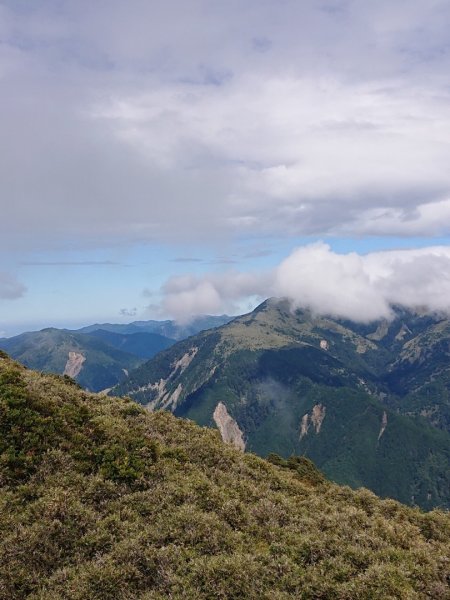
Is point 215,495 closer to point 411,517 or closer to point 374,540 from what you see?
point 374,540

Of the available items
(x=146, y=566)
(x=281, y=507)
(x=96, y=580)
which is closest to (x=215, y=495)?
(x=281, y=507)

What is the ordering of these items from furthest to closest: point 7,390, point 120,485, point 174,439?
1. point 174,439
2. point 7,390
3. point 120,485

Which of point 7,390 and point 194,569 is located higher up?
point 7,390

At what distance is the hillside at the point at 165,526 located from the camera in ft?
65.7

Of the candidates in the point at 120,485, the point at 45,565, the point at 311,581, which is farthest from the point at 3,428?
the point at 311,581

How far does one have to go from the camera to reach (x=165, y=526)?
24.0 meters

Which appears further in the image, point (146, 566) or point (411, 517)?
point (411, 517)

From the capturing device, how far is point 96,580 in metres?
20.0

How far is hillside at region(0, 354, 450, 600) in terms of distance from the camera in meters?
20.0

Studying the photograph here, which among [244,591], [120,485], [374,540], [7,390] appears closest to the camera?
[244,591]

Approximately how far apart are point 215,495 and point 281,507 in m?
4.77

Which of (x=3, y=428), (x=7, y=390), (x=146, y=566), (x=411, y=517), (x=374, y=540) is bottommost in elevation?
(x=411, y=517)

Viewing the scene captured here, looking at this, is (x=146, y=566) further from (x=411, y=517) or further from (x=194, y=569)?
(x=411, y=517)

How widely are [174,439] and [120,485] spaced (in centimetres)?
985
